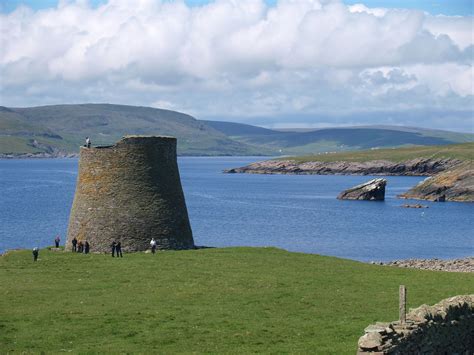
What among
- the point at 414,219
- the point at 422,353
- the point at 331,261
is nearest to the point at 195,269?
the point at 331,261

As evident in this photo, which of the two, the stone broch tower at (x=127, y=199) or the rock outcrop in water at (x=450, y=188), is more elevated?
the stone broch tower at (x=127, y=199)

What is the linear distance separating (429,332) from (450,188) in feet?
513

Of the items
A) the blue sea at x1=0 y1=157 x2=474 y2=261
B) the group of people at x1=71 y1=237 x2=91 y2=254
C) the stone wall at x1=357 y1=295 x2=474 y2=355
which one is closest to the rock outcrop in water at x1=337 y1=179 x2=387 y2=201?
the blue sea at x1=0 y1=157 x2=474 y2=261

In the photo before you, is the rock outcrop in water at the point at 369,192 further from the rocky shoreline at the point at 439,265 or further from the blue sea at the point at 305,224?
the rocky shoreline at the point at 439,265

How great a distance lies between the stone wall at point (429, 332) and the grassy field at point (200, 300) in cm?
268

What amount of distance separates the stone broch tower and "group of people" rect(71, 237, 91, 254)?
0.40 meters

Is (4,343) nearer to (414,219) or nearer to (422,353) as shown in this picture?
(422,353)

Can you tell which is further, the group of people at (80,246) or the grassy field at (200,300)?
the group of people at (80,246)

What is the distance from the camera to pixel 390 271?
151 feet

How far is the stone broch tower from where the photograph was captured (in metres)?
54.3

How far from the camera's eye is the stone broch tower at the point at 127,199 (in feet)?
178

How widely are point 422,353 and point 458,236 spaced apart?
8612cm

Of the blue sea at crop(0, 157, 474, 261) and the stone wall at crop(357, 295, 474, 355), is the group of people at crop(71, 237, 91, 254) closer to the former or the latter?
the blue sea at crop(0, 157, 474, 261)

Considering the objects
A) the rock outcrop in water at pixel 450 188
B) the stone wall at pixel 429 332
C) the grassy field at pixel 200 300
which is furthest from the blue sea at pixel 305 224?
the stone wall at pixel 429 332
